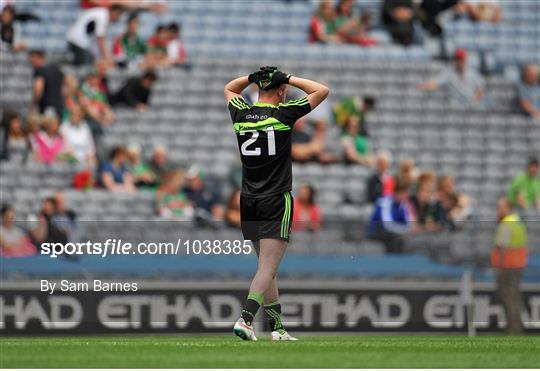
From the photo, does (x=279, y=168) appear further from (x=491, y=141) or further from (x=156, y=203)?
(x=491, y=141)

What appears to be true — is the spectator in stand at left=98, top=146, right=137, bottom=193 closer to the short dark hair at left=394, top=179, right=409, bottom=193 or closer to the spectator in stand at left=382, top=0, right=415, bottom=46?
the short dark hair at left=394, top=179, right=409, bottom=193

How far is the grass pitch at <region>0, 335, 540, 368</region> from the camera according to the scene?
7.85 m

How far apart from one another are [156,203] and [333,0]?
202 inches

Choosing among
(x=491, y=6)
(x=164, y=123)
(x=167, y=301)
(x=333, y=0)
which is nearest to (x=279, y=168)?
(x=167, y=301)

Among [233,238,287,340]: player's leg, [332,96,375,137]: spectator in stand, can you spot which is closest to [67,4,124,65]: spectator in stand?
[332,96,375,137]: spectator in stand

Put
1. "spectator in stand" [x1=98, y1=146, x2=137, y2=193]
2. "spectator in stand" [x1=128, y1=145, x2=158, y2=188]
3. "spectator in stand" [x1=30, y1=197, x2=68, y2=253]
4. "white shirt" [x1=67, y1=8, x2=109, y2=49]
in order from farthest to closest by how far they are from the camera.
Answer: "white shirt" [x1=67, y1=8, x2=109, y2=49] → "spectator in stand" [x1=128, y1=145, x2=158, y2=188] → "spectator in stand" [x1=98, y1=146, x2=137, y2=193] → "spectator in stand" [x1=30, y1=197, x2=68, y2=253]

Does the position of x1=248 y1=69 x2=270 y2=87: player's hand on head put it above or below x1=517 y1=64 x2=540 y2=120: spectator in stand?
above

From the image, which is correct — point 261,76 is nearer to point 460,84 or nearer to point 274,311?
point 274,311

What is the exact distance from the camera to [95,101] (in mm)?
20391

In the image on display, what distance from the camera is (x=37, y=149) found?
64.5 ft

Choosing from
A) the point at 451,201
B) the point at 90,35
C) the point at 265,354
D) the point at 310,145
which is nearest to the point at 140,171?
the point at 310,145

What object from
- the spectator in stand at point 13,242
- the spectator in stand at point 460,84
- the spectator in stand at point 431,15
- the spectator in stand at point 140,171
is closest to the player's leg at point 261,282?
the spectator in stand at point 13,242

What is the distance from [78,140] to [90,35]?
80.9 inches

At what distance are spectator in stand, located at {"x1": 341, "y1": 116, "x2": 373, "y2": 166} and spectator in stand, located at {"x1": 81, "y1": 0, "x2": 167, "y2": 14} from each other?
347 cm
